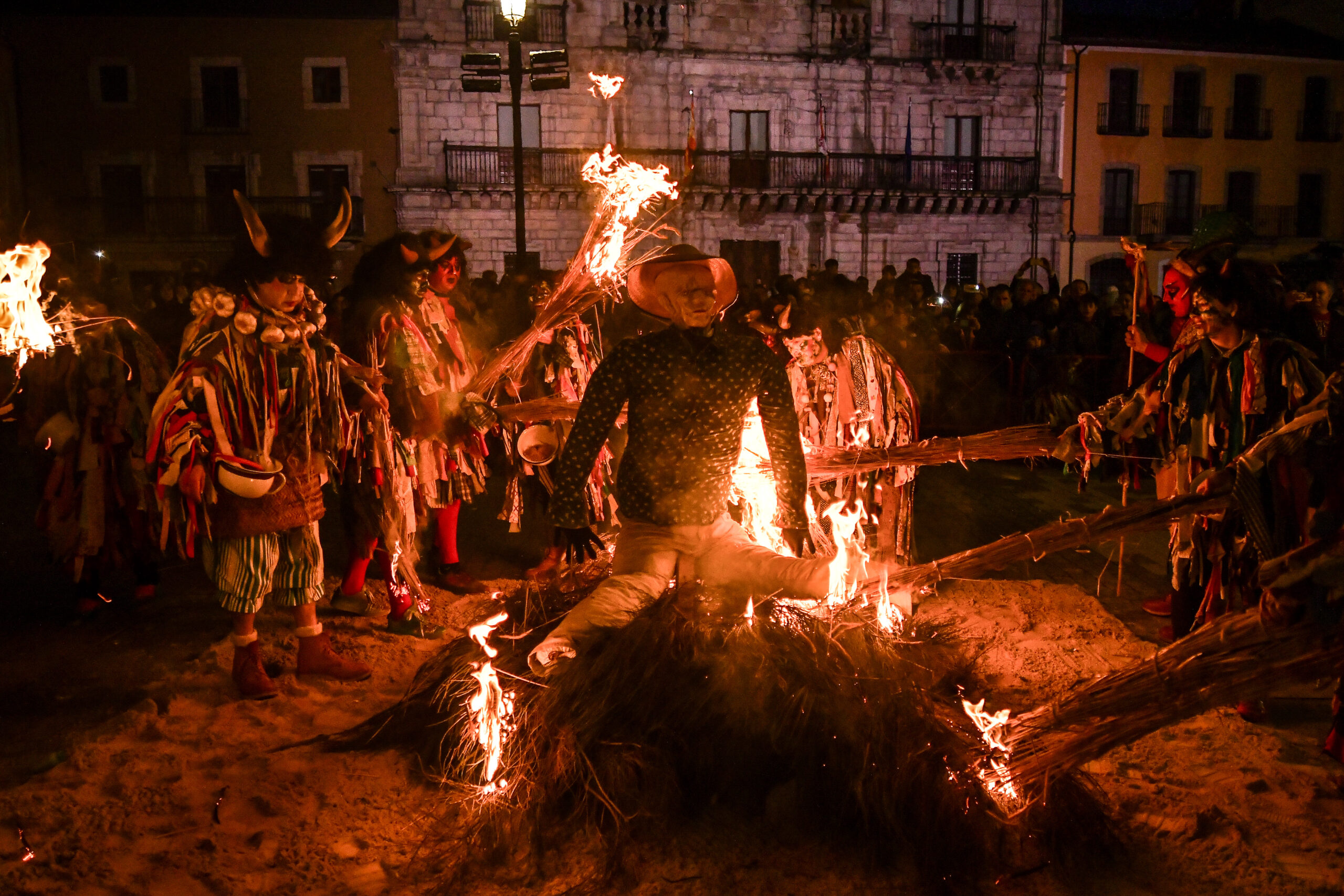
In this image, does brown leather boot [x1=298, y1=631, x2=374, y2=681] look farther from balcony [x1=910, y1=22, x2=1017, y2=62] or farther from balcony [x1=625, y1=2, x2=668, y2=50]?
balcony [x1=910, y1=22, x2=1017, y2=62]

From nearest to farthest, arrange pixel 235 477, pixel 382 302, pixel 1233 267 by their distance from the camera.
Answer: pixel 235 477 < pixel 1233 267 < pixel 382 302

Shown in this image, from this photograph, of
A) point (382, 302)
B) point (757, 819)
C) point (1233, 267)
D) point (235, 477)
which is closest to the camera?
point (757, 819)

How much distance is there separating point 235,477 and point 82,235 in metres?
30.3

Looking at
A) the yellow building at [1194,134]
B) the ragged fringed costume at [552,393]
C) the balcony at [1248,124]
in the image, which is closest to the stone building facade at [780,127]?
the yellow building at [1194,134]

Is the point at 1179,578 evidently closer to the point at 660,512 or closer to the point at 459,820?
the point at 660,512

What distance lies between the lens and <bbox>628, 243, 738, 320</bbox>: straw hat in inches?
163

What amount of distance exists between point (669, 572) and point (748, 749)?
33.2 inches

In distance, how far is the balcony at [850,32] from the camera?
30.2m

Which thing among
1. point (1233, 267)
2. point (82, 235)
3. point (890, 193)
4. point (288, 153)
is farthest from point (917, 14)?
point (1233, 267)

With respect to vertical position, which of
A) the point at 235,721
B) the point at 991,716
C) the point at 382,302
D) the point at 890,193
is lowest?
the point at 235,721

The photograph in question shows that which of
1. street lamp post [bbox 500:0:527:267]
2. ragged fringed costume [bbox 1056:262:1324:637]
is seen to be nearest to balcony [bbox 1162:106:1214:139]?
street lamp post [bbox 500:0:527:267]

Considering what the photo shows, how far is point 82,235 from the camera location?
29953 mm

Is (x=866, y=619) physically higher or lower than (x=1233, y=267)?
lower

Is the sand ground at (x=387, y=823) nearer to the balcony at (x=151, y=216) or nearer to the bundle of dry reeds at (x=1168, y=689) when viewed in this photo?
the bundle of dry reeds at (x=1168, y=689)
